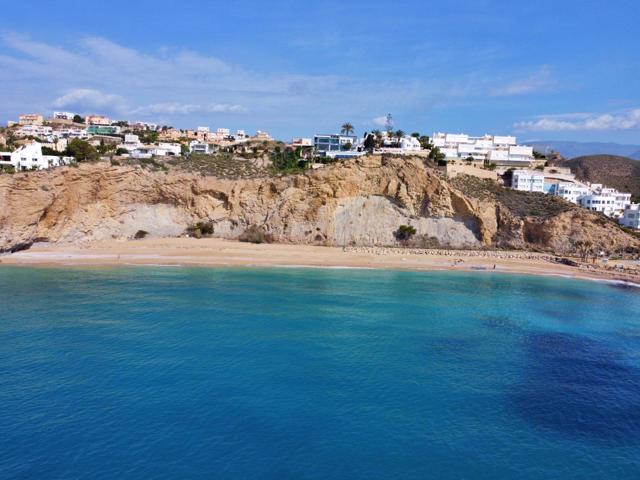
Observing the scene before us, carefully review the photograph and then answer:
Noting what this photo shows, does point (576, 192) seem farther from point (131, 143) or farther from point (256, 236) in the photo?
point (131, 143)

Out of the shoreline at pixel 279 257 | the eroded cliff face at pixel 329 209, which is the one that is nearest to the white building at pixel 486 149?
the eroded cliff face at pixel 329 209

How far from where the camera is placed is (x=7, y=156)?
47.6m

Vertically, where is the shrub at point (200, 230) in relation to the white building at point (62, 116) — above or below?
below

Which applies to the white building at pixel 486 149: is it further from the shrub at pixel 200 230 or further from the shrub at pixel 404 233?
the shrub at pixel 200 230

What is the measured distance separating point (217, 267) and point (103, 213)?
14.1m

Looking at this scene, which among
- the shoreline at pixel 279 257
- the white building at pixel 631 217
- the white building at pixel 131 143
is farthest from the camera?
the white building at pixel 131 143

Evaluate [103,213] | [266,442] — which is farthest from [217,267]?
[266,442]

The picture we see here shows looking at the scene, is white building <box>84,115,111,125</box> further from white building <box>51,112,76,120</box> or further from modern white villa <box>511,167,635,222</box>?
modern white villa <box>511,167,635,222</box>

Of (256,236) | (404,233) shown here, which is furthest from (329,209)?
(404,233)

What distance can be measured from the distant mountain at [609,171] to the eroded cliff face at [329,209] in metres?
35.7

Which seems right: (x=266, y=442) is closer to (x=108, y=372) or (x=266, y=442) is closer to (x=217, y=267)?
(x=108, y=372)

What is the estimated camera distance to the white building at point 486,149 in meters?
66.0

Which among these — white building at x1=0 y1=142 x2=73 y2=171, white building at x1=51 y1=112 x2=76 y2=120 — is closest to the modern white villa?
white building at x1=0 y1=142 x2=73 y2=171

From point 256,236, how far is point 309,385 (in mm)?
30865
